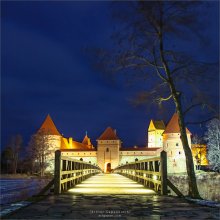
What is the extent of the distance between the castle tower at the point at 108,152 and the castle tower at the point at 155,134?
68.2 feet

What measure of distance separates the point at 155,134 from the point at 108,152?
2608 centimetres

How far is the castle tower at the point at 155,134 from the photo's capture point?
99.4 metres

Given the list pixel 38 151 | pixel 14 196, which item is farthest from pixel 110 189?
pixel 38 151

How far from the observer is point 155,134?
329 feet

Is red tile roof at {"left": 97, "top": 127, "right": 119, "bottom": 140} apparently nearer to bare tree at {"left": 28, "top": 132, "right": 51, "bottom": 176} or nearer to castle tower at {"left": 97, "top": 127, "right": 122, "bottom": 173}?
castle tower at {"left": 97, "top": 127, "right": 122, "bottom": 173}

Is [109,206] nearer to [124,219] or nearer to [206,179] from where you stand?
[124,219]

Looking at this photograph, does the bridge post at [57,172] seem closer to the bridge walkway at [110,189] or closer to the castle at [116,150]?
the bridge walkway at [110,189]

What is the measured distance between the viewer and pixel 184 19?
450 inches

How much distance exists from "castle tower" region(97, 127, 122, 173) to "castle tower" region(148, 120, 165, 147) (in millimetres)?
20779

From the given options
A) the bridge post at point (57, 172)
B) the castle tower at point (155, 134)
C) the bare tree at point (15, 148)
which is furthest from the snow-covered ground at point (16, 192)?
the castle tower at point (155, 134)

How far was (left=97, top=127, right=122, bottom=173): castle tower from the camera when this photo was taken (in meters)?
76.6

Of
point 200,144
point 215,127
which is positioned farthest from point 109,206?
point 200,144

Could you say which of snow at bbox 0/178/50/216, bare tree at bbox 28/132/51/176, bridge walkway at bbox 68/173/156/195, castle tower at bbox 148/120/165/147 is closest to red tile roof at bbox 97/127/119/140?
castle tower at bbox 148/120/165/147

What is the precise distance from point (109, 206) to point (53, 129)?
74011 millimetres
